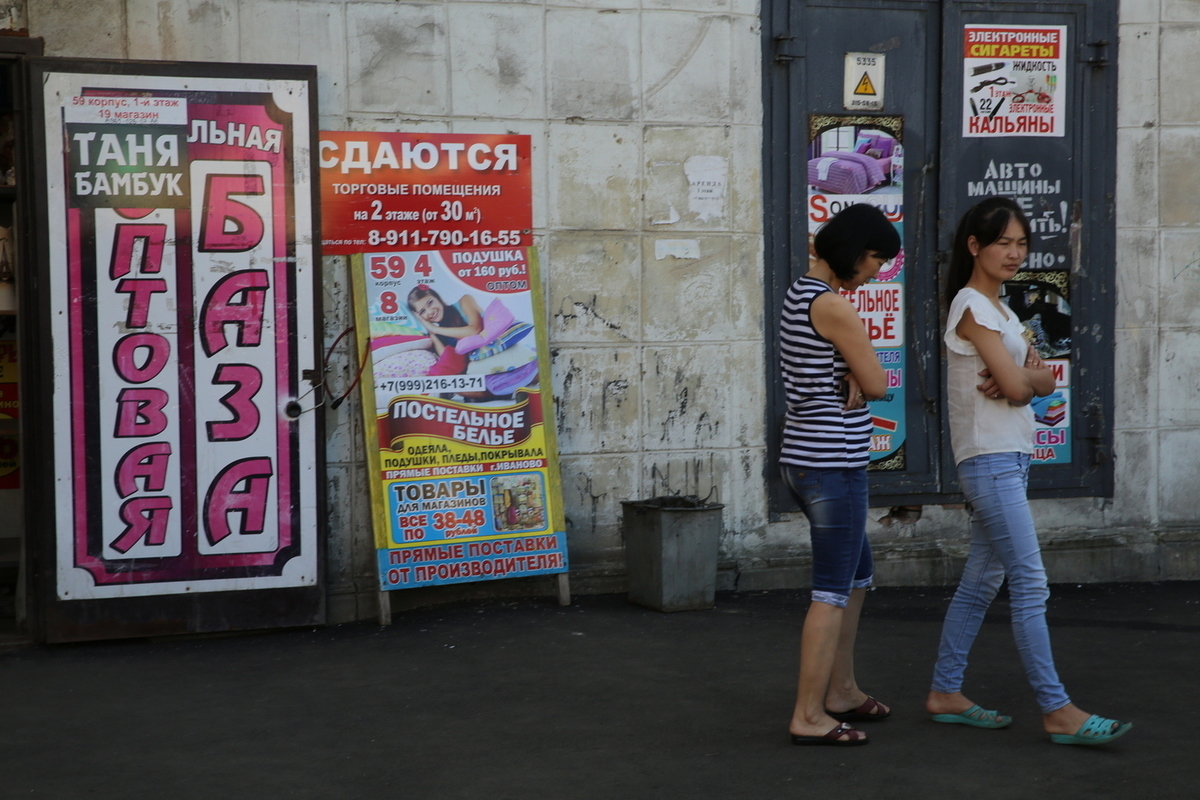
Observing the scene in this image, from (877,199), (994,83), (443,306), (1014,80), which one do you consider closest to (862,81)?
(877,199)

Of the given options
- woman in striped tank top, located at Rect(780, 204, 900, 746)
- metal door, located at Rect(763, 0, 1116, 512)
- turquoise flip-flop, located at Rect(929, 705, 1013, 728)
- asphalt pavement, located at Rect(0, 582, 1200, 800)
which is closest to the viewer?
asphalt pavement, located at Rect(0, 582, 1200, 800)

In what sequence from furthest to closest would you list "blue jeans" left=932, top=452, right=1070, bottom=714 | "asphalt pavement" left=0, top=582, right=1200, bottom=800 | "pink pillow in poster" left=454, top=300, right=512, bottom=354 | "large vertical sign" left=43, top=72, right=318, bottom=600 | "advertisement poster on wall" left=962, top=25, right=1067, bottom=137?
"advertisement poster on wall" left=962, top=25, right=1067, bottom=137 < "pink pillow in poster" left=454, top=300, right=512, bottom=354 < "large vertical sign" left=43, top=72, right=318, bottom=600 < "blue jeans" left=932, top=452, right=1070, bottom=714 < "asphalt pavement" left=0, top=582, right=1200, bottom=800

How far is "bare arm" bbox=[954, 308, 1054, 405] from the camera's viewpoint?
13.4 feet

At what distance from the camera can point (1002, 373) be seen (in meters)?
4.09

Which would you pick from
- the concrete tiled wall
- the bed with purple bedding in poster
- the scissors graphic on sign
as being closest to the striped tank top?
the concrete tiled wall

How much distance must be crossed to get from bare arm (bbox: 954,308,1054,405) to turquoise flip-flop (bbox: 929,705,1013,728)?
1.13 m

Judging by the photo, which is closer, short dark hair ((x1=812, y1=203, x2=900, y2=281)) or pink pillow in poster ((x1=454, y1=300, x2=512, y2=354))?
short dark hair ((x1=812, y1=203, x2=900, y2=281))

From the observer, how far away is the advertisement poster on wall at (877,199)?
6.80 m

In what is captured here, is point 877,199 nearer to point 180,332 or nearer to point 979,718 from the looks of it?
point 979,718

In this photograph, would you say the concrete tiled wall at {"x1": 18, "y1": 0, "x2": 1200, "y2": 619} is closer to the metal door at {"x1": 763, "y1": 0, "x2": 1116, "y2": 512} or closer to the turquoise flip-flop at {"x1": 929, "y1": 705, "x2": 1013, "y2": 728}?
the metal door at {"x1": 763, "y1": 0, "x2": 1116, "y2": 512}

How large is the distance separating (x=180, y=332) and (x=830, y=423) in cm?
329

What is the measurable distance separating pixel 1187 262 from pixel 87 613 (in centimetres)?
621

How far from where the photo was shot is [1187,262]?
7090mm

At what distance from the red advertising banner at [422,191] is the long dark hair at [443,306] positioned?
0.25 metres
